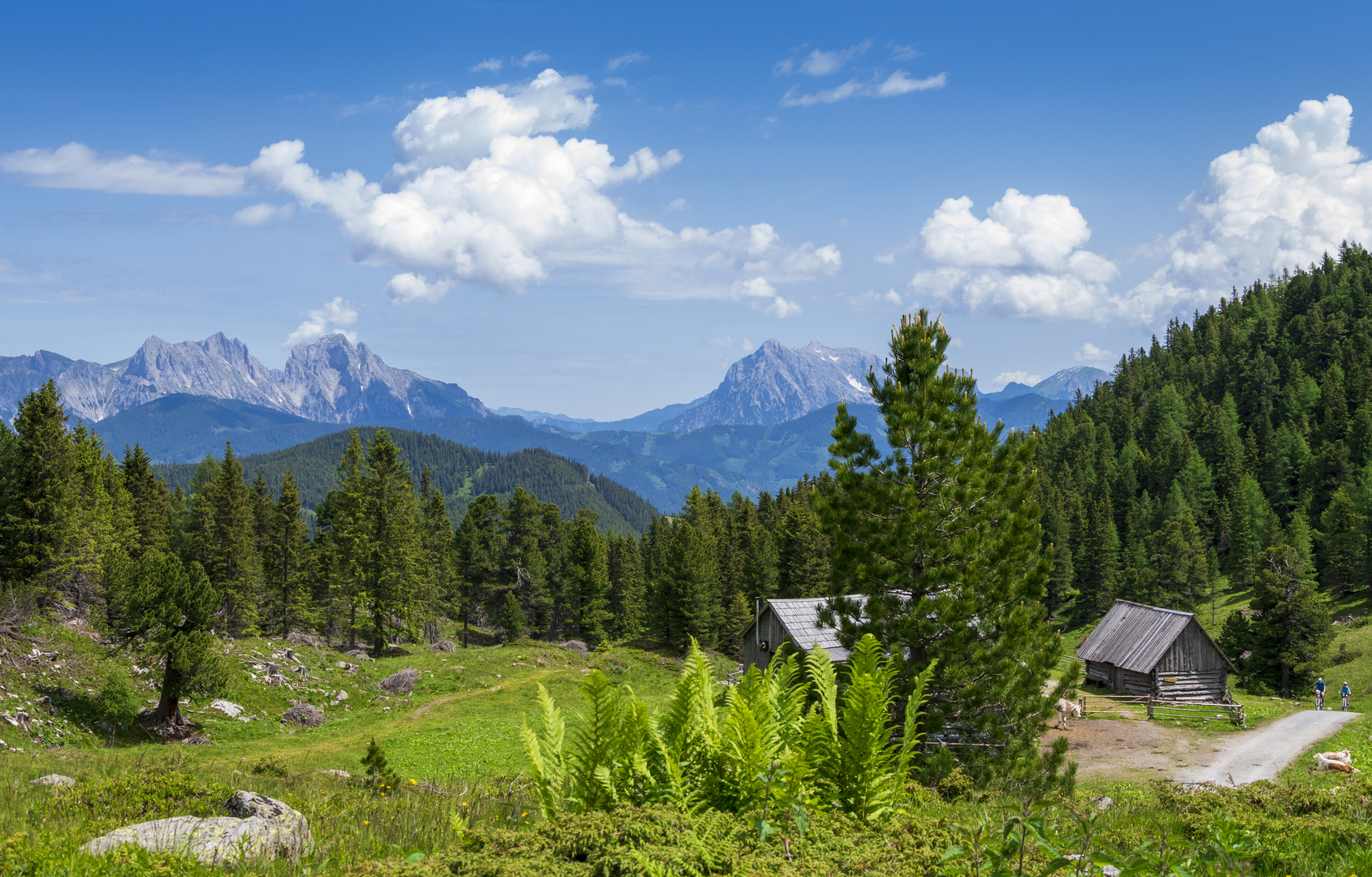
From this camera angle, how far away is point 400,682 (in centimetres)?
3803

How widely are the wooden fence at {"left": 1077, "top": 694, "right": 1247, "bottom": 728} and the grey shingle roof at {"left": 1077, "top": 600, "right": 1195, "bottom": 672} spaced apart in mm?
2473

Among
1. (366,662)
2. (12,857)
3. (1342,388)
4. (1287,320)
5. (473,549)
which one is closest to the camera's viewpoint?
(12,857)

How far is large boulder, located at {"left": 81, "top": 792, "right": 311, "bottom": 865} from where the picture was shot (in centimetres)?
512

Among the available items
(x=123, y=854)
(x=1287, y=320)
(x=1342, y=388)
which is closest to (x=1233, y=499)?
(x=1342, y=388)

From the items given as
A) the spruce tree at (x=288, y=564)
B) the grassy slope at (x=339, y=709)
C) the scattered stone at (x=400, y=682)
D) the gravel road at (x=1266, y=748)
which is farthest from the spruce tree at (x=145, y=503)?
the gravel road at (x=1266, y=748)

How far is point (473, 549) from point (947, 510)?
60908mm

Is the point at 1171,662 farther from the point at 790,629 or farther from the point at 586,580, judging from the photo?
the point at 586,580

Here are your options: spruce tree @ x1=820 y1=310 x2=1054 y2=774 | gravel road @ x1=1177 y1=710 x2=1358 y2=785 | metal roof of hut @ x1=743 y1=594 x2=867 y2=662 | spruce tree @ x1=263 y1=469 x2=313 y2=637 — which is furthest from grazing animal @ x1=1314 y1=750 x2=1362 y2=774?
spruce tree @ x1=263 y1=469 x2=313 y2=637

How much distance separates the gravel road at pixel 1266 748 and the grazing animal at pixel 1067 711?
20.0 ft

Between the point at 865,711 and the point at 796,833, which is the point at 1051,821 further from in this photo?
the point at 796,833

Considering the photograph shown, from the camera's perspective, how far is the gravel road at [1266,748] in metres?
24.2

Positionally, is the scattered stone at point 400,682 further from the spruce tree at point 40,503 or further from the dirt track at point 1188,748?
the dirt track at point 1188,748

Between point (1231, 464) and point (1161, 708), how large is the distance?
7660cm

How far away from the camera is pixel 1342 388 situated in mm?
104875
